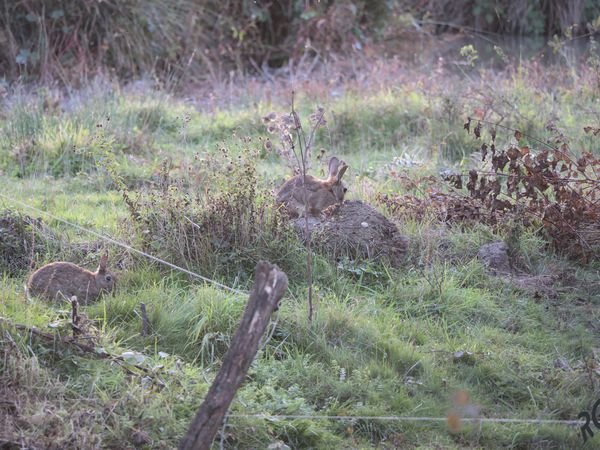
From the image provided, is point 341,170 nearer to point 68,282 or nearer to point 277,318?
point 277,318

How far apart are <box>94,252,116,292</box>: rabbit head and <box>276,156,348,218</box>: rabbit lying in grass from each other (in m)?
1.53

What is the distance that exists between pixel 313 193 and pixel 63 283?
7.29 feet

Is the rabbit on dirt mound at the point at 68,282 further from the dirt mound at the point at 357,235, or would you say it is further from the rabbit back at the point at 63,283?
the dirt mound at the point at 357,235

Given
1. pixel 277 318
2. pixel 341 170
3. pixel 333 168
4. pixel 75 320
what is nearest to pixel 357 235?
pixel 341 170

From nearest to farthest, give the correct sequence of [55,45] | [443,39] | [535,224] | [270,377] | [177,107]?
[270,377] → [535,224] → [177,107] → [55,45] → [443,39]

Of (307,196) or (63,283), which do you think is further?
(307,196)

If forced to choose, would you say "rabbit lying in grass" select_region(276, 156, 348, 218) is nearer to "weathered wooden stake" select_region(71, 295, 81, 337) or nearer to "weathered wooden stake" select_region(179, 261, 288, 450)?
"weathered wooden stake" select_region(71, 295, 81, 337)

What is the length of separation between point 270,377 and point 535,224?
120 inches

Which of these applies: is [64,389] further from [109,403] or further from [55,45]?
[55,45]

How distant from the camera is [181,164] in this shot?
767 centimetres

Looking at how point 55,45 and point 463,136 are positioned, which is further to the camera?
point 55,45

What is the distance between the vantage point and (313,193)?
6.80 metres

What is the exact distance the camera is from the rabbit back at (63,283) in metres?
5.31

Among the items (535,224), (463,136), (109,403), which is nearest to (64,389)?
(109,403)
